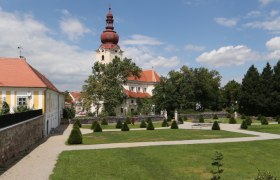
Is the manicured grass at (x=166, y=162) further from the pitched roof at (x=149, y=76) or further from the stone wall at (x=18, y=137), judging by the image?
the pitched roof at (x=149, y=76)

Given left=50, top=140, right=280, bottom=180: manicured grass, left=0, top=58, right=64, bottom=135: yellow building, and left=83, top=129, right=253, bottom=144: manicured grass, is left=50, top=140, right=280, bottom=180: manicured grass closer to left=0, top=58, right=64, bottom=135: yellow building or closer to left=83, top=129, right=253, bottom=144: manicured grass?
left=83, top=129, right=253, bottom=144: manicured grass

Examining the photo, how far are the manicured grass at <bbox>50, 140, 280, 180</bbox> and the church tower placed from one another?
1901 inches

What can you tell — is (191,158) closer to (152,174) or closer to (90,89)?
(152,174)

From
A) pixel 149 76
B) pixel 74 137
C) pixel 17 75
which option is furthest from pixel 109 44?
pixel 74 137

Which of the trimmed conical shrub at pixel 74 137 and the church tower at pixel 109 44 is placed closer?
the trimmed conical shrub at pixel 74 137

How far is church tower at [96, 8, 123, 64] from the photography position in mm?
69062

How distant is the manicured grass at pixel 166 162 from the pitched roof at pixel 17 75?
42.9 ft

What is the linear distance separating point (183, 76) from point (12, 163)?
5424 cm

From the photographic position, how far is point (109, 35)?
69.2 metres

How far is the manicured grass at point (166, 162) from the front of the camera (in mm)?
14327

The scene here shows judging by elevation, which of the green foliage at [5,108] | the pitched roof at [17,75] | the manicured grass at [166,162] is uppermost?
the pitched roof at [17,75]

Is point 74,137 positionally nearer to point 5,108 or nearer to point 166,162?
point 5,108

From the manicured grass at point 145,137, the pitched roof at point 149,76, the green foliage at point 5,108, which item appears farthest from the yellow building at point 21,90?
the pitched roof at point 149,76

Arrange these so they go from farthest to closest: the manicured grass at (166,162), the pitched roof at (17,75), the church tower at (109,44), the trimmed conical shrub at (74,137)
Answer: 1. the church tower at (109,44)
2. the pitched roof at (17,75)
3. the trimmed conical shrub at (74,137)
4. the manicured grass at (166,162)
